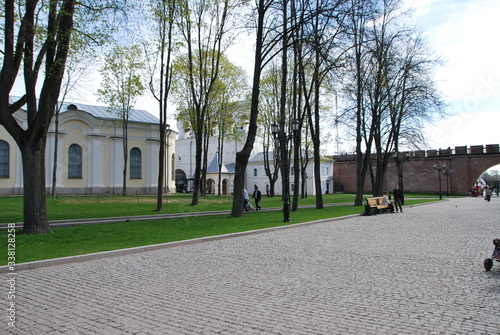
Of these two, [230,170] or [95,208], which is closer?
[95,208]

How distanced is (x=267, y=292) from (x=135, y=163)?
41813 millimetres

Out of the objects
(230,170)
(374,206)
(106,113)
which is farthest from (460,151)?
(106,113)

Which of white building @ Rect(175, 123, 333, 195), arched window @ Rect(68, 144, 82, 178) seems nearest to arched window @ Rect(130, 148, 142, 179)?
arched window @ Rect(68, 144, 82, 178)

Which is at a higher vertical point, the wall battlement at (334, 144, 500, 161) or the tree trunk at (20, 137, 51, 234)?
the wall battlement at (334, 144, 500, 161)

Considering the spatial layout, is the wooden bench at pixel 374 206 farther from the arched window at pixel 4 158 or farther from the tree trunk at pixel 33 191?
the arched window at pixel 4 158

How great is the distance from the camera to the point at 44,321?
460cm

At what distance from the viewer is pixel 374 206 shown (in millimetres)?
21297

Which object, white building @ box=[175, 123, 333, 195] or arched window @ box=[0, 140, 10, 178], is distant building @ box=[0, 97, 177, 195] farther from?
white building @ box=[175, 123, 333, 195]

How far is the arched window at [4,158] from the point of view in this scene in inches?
1452

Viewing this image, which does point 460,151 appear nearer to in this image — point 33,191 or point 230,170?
point 230,170

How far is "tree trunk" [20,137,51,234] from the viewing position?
11.9 metres

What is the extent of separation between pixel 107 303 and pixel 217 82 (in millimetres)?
29048

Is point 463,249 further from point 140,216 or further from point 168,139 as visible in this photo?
point 168,139

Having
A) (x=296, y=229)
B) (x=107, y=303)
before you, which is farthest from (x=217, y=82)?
(x=107, y=303)
